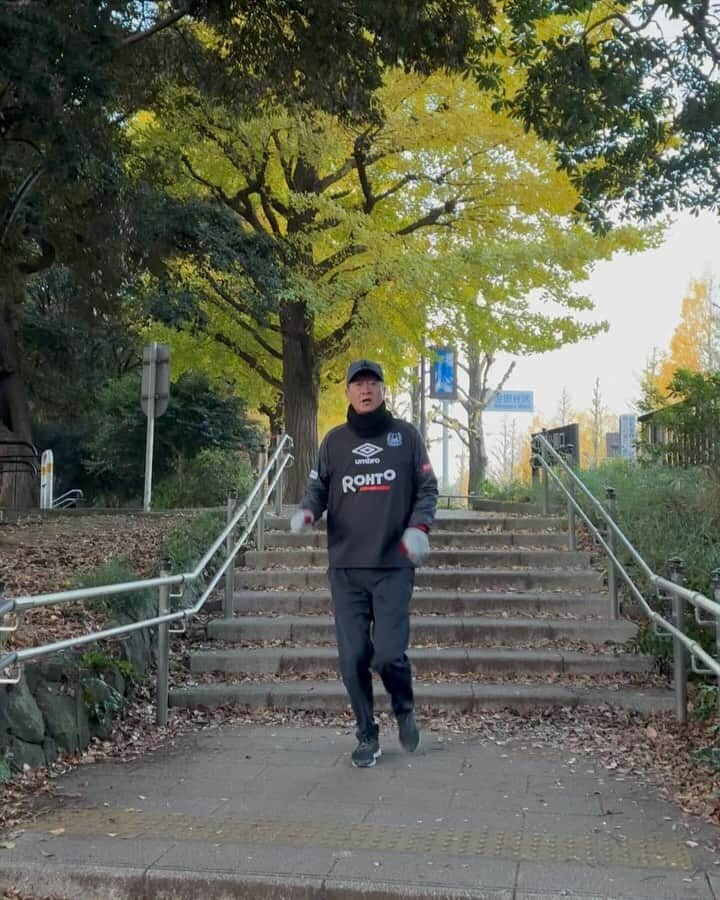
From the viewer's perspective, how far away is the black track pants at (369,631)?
490 cm

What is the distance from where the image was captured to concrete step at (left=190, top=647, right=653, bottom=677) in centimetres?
666

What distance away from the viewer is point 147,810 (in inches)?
168

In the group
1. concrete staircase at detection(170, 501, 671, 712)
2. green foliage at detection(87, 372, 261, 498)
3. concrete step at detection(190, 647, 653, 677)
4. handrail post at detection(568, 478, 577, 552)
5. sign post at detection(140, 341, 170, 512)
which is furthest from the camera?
green foliage at detection(87, 372, 261, 498)

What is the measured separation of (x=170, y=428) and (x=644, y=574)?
1110cm

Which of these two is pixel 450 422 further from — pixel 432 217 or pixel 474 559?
pixel 474 559

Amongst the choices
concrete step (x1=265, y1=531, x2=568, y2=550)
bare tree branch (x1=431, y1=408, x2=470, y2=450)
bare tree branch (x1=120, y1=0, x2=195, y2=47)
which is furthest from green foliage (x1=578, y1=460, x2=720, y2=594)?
bare tree branch (x1=431, y1=408, x2=470, y2=450)

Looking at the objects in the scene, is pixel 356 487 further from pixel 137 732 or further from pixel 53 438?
pixel 53 438

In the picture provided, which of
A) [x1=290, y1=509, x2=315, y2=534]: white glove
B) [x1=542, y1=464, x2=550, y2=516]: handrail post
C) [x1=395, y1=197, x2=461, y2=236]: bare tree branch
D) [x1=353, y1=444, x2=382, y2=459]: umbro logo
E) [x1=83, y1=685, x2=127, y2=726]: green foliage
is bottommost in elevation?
[x1=83, y1=685, x2=127, y2=726]: green foliage

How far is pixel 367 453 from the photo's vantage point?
16.4 feet

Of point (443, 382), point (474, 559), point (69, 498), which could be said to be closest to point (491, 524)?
point (474, 559)

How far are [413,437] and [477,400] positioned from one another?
3278 cm

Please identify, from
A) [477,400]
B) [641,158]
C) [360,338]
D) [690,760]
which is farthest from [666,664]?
[477,400]

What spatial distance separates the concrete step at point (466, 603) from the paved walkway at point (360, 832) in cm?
250

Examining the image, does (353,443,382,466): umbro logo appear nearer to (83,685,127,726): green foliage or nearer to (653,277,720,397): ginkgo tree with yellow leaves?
(83,685,127,726): green foliage
